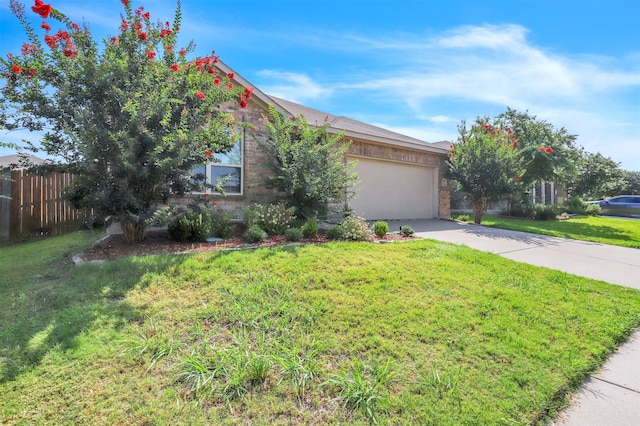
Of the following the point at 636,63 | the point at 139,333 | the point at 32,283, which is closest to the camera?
the point at 139,333

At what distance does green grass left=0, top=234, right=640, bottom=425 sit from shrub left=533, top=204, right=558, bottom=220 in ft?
37.3

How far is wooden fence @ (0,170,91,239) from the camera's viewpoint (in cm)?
786

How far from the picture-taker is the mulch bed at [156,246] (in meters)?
5.15

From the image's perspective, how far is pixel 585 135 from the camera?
1560cm

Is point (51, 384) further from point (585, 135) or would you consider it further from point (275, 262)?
point (585, 135)

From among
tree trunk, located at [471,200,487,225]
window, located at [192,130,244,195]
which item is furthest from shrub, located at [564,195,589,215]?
window, located at [192,130,244,195]

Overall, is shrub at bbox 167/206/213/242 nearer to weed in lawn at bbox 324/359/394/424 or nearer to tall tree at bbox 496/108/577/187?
weed in lawn at bbox 324/359/394/424

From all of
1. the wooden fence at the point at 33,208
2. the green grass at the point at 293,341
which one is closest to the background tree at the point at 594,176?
the green grass at the point at 293,341

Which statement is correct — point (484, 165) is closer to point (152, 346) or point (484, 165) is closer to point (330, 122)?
point (330, 122)

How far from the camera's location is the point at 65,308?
10.9 ft

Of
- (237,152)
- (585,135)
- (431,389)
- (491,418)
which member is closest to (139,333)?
(431,389)

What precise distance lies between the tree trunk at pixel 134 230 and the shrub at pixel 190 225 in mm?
457

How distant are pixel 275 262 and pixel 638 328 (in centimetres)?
447

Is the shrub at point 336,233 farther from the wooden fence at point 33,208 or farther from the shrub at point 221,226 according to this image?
the wooden fence at point 33,208
